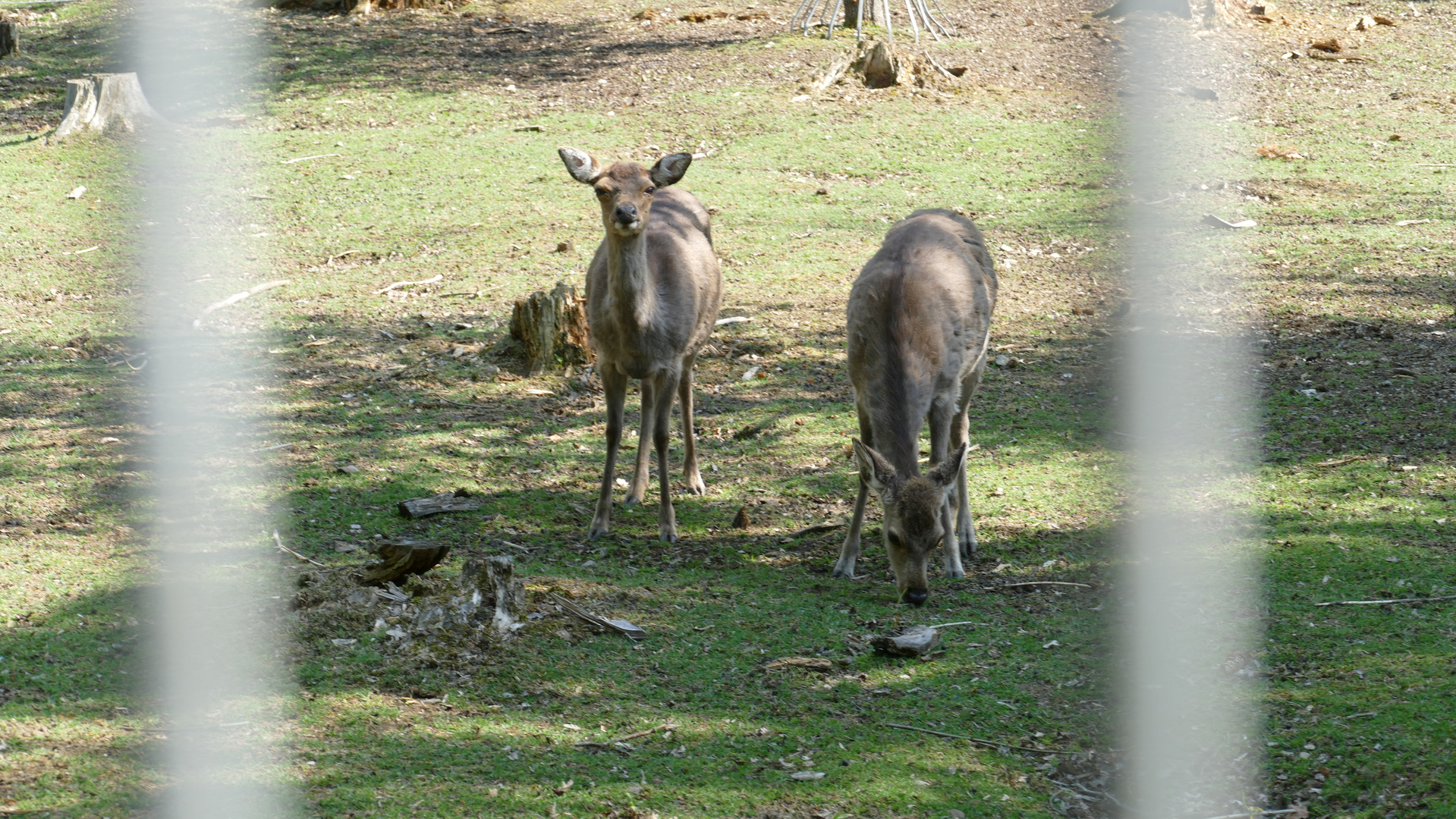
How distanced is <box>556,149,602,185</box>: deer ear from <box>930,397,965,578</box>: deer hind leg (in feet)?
6.64

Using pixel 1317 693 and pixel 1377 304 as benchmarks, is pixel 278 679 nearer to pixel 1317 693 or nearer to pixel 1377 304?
pixel 1317 693

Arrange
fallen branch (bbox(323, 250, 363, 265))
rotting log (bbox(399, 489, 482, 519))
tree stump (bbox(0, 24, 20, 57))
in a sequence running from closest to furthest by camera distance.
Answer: rotting log (bbox(399, 489, 482, 519)), fallen branch (bbox(323, 250, 363, 265)), tree stump (bbox(0, 24, 20, 57))

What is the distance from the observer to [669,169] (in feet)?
20.7

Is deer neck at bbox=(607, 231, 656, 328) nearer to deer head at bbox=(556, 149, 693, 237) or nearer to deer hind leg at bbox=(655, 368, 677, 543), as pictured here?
deer head at bbox=(556, 149, 693, 237)

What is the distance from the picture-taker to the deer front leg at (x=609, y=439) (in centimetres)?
659

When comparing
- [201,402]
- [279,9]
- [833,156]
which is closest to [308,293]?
[201,402]

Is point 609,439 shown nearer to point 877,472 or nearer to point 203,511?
point 877,472

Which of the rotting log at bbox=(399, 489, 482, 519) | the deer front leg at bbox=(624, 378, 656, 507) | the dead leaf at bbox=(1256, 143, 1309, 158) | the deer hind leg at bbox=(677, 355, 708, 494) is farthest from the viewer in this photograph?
the dead leaf at bbox=(1256, 143, 1309, 158)

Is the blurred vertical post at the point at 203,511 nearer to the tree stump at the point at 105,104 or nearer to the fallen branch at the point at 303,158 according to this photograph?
the fallen branch at the point at 303,158

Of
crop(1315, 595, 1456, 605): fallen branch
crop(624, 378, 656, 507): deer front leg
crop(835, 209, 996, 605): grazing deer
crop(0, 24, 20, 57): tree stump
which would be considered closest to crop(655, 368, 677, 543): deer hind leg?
crop(624, 378, 656, 507): deer front leg

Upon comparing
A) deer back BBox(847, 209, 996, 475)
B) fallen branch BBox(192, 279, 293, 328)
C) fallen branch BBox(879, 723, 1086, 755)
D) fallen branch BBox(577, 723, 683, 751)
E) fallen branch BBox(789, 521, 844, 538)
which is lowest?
fallen branch BBox(789, 521, 844, 538)

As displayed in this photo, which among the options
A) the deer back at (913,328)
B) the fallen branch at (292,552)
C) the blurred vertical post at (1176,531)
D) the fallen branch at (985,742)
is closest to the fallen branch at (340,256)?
the fallen branch at (292,552)

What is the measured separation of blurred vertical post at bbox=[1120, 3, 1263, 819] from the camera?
1775 millimetres

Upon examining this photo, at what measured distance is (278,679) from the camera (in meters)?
4.30
